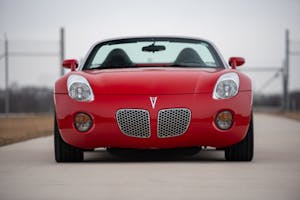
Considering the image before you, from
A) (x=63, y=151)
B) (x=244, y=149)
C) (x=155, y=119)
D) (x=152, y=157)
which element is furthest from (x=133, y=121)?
(x=244, y=149)

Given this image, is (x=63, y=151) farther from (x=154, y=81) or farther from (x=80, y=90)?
(x=154, y=81)

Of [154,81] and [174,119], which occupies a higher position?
[154,81]

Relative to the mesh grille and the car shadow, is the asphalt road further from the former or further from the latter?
the mesh grille

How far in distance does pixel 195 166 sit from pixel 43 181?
5.75ft

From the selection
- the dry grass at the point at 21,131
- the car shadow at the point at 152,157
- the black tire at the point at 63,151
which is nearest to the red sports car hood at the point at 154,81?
the black tire at the point at 63,151

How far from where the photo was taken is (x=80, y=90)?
768cm

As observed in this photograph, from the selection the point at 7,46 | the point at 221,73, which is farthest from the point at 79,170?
the point at 7,46

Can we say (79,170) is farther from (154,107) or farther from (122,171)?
(154,107)

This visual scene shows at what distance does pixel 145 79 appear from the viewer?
25.3 feet

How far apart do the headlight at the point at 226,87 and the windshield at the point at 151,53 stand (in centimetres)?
83

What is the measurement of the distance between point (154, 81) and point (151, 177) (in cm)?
145

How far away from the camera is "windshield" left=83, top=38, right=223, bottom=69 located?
863 cm

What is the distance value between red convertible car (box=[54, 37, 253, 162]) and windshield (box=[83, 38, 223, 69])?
24.4 inches

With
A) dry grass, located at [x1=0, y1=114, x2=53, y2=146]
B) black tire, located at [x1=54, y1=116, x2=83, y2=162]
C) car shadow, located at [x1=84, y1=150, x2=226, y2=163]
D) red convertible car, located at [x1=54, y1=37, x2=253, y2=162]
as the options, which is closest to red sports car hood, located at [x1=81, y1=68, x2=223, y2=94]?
red convertible car, located at [x1=54, y1=37, x2=253, y2=162]
